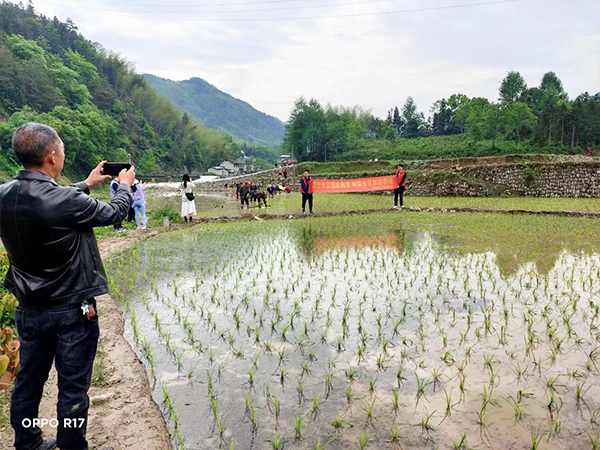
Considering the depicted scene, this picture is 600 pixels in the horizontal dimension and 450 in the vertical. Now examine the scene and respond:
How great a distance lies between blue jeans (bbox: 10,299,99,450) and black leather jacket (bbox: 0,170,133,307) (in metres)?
0.09

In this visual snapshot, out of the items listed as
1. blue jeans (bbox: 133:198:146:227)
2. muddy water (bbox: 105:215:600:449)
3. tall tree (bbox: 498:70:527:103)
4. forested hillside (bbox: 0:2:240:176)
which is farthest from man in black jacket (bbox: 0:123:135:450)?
tall tree (bbox: 498:70:527:103)

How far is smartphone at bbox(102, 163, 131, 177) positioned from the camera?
2.23 meters

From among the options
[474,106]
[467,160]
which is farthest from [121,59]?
[467,160]

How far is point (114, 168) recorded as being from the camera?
2256 millimetres

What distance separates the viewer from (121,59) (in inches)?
3135

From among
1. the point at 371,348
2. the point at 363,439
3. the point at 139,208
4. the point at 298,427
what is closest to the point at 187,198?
the point at 139,208

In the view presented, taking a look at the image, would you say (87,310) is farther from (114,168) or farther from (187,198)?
(187,198)

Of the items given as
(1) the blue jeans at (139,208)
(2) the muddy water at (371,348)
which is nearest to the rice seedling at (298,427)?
(2) the muddy water at (371,348)

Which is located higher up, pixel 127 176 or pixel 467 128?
pixel 467 128

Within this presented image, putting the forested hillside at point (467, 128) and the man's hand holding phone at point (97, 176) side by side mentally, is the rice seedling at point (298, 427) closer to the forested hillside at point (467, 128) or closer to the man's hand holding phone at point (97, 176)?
the man's hand holding phone at point (97, 176)

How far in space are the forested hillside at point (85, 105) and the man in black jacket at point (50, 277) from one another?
1412 inches

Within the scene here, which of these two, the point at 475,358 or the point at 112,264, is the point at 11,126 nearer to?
the point at 112,264

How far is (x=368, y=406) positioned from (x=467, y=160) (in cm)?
2999

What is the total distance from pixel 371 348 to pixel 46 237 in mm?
2738
